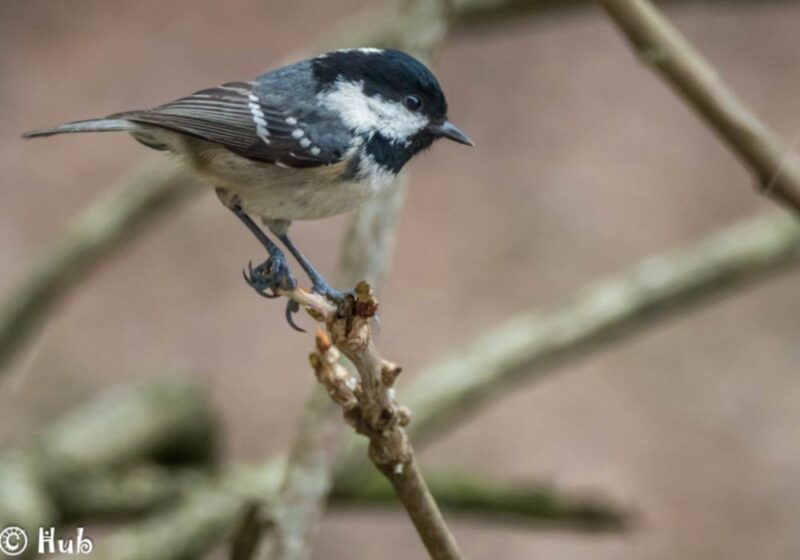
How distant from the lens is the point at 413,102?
87.4 inches

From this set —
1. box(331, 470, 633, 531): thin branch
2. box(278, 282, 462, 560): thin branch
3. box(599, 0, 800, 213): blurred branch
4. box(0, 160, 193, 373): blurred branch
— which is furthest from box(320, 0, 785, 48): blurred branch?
box(278, 282, 462, 560): thin branch

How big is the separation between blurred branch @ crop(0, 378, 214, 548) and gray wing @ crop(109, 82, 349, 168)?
4.42 feet

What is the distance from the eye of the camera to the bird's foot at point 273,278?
2070 millimetres

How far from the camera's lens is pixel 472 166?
645cm

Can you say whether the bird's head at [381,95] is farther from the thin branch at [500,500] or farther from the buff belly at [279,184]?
the thin branch at [500,500]

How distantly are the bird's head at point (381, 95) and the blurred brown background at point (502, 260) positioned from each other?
1.90 meters

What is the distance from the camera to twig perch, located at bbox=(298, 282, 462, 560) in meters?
1.79

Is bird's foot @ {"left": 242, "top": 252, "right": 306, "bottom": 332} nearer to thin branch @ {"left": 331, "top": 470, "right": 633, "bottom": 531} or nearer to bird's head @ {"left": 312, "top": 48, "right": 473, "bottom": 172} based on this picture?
bird's head @ {"left": 312, "top": 48, "right": 473, "bottom": 172}

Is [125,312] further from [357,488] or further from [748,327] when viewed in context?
[748,327]

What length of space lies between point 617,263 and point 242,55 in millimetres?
2689

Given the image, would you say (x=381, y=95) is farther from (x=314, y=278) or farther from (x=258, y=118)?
(x=314, y=278)

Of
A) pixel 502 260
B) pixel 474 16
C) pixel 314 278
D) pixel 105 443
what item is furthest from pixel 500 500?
pixel 502 260

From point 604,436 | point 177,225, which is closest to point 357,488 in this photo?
point 604,436

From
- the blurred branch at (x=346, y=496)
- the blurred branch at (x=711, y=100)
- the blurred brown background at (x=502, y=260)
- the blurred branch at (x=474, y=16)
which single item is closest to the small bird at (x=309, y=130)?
the blurred branch at (x=711, y=100)
